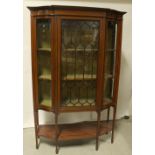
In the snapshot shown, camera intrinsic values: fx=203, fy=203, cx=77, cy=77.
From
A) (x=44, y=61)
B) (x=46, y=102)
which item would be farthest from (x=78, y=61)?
(x=46, y=102)

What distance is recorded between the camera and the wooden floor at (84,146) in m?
1.79

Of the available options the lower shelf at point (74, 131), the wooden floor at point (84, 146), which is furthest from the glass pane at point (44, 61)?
the wooden floor at point (84, 146)

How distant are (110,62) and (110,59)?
0.03 meters

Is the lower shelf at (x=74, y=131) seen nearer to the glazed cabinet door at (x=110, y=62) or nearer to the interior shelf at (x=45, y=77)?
the glazed cabinet door at (x=110, y=62)

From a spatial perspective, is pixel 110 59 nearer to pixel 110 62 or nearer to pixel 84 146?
pixel 110 62

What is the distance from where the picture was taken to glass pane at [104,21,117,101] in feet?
5.77

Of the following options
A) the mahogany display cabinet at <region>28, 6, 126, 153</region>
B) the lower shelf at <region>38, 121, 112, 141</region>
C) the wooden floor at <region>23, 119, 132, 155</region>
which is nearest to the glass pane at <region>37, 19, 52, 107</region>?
the mahogany display cabinet at <region>28, 6, 126, 153</region>

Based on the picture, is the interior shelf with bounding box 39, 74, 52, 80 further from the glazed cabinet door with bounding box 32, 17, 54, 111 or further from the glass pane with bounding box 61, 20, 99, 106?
the glass pane with bounding box 61, 20, 99, 106

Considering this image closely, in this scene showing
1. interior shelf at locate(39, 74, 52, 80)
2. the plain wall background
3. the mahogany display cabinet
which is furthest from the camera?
the plain wall background

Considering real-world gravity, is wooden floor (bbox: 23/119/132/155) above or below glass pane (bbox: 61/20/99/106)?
below

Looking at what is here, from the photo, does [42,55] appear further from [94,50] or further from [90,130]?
[90,130]

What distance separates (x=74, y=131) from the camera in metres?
1.89
